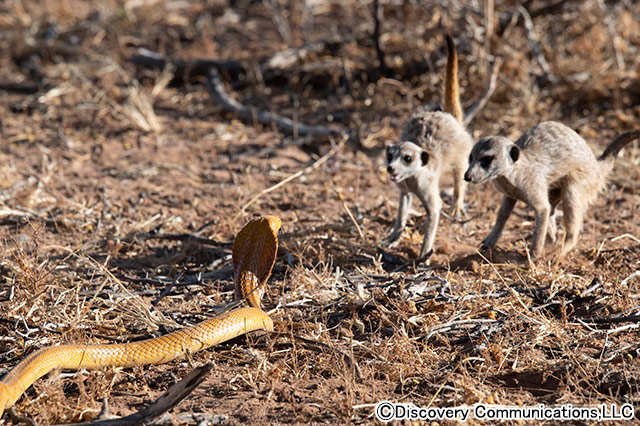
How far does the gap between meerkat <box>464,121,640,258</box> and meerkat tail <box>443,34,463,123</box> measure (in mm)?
850

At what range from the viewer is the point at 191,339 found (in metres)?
3.59

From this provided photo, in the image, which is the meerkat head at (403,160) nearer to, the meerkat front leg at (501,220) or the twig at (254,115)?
the meerkat front leg at (501,220)

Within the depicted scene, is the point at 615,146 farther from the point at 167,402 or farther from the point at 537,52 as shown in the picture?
the point at 167,402

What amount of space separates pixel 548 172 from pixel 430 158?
86 cm

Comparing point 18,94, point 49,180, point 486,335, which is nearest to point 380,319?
point 486,335

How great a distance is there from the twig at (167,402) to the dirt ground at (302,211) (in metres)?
0.21

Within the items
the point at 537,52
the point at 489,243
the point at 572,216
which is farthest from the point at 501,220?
the point at 537,52

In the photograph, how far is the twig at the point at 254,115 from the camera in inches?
296

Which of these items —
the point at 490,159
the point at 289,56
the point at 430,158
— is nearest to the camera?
the point at 490,159

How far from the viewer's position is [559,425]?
10.2ft

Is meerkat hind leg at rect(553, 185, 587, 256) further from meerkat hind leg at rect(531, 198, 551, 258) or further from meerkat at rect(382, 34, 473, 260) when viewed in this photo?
meerkat at rect(382, 34, 473, 260)

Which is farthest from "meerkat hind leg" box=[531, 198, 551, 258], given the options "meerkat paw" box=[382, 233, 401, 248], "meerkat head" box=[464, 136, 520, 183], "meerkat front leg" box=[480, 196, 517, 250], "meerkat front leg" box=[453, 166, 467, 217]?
"meerkat paw" box=[382, 233, 401, 248]

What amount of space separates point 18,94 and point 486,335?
726cm

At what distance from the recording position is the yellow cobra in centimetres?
320
